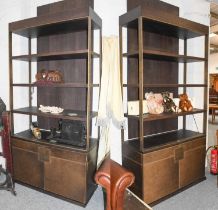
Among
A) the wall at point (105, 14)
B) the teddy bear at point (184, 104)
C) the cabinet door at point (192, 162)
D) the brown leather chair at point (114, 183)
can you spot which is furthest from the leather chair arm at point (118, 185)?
the teddy bear at point (184, 104)

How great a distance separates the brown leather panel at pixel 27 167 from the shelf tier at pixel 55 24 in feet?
4.89

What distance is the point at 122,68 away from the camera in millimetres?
2748

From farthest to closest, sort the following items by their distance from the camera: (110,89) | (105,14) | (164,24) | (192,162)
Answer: (192,162) < (105,14) < (164,24) < (110,89)

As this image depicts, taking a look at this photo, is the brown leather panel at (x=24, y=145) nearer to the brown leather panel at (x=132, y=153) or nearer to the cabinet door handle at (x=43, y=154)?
the cabinet door handle at (x=43, y=154)

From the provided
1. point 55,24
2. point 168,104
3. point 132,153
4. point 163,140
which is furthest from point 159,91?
point 55,24

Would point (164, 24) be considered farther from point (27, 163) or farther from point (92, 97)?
point (27, 163)

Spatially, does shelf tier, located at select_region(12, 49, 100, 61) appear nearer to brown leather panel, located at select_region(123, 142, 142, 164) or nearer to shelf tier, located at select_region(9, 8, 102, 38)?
shelf tier, located at select_region(9, 8, 102, 38)

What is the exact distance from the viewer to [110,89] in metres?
2.46

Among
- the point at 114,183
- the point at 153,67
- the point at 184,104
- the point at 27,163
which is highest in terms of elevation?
the point at 153,67

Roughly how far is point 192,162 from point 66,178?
1588 mm

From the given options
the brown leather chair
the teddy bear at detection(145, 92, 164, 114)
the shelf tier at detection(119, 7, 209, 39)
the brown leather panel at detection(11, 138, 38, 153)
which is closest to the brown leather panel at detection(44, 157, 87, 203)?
the brown leather panel at detection(11, 138, 38, 153)

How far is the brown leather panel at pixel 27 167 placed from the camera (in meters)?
Result: 2.74

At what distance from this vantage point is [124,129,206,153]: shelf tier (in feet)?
8.43

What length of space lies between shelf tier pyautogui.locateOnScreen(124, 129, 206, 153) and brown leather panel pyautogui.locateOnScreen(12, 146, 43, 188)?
1112mm
